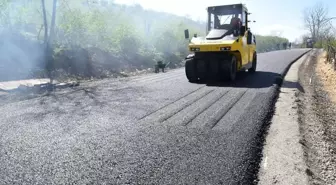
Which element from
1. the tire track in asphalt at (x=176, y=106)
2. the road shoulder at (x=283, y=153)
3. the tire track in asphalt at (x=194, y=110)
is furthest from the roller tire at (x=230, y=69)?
the road shoulder at (x=283, y=153)

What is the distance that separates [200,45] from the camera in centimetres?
933

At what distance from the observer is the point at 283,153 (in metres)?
3.80

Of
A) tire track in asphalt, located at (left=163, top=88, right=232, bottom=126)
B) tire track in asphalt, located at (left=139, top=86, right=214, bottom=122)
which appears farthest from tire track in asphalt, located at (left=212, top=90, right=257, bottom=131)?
tire track in asphalt, located at (left=139, top=86, right=214, bottom=122)

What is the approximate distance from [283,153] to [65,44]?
1392 cm

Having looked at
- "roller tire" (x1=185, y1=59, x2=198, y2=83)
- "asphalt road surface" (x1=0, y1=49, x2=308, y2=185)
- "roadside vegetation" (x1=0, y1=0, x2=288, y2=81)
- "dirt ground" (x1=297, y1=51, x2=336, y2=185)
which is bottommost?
"dirt ground" (x1=297, y1=51, x2=336, y2=185)

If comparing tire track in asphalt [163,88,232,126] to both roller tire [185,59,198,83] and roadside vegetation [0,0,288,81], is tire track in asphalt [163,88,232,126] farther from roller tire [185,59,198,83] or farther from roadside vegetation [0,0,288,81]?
roadside vegetation [0,0,288,81]

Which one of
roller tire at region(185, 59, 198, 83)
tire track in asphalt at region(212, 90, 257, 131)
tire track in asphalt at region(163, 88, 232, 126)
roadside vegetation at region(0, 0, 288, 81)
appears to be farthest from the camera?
roadside vegetation at region(0, 0, 288, 81)

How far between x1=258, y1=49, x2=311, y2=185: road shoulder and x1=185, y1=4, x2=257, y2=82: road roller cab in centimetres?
359

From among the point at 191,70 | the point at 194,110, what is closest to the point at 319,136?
the point at 194,110

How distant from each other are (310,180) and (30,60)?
1263 cm

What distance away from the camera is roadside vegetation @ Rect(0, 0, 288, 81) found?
1290 cm

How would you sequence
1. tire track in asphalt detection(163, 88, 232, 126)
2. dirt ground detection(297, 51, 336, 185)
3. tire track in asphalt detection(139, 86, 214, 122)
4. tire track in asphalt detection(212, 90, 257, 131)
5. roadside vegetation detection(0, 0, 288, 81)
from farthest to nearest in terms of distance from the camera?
roadside vegetation detection(0, 0, 288, 81)
tire track in asphalt detection(139, 86, 214, 122)
tire track in asphalt detection(163, 88, 232, 126)
tire track in asphalt detection(212, 90, 257, 131)
dirt ground detection(297, 51, 336, 185)

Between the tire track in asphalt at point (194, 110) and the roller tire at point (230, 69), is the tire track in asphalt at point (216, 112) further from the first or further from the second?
the roller tire at point (230, 69)

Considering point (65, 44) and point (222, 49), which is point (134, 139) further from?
point (65, 44)
